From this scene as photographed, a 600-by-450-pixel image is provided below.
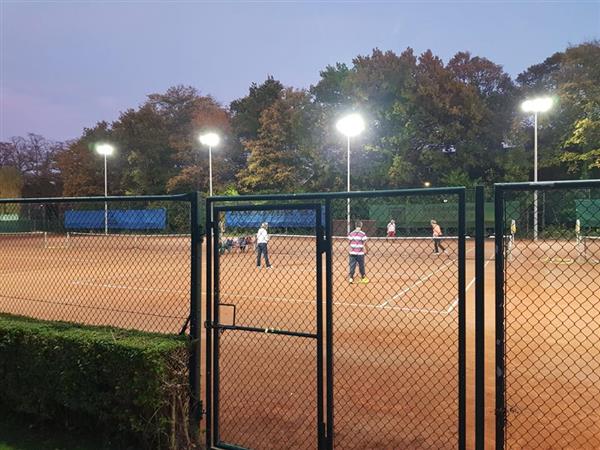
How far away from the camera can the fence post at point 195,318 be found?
4.21 m

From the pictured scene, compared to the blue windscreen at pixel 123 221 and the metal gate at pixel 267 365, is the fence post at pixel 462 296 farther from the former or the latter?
the blue windscreen at pixel 123 221

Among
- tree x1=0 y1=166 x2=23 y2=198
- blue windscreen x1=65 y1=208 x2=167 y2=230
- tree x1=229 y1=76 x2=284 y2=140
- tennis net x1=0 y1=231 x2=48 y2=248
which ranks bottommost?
tennis net x1=0 y1=231 x2=48 y2=248

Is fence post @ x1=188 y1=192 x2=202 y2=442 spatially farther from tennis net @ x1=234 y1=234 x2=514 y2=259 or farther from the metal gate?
tennis net @ x1=234 y1=234 x2=514 y2=259

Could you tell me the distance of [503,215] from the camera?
340 cm

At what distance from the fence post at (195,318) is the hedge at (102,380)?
0.09 m

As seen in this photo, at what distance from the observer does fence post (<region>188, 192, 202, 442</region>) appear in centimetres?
421

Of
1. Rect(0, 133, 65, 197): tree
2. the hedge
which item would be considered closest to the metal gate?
the hedge

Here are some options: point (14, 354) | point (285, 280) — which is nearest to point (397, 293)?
point (285, 280)

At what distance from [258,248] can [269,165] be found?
35.0 metres

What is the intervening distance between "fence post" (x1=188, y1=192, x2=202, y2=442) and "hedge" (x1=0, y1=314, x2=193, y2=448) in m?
0.09

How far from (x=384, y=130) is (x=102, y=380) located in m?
46.0

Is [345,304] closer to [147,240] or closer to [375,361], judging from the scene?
[375,361]

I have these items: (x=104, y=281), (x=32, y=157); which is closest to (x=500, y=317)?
(x=104, y=281)

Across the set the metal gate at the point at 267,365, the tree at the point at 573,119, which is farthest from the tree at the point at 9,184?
the metal gate at the point at 267,365
